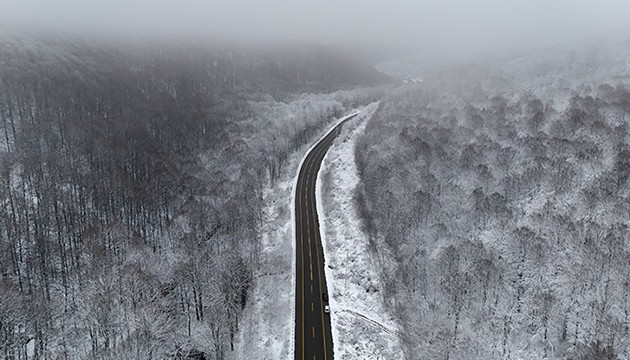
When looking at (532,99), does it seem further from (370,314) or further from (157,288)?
(157,288)

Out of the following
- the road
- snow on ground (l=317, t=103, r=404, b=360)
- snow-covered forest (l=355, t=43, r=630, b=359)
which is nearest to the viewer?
snow-covered forest (l=355, t=43, r=630, b=359)

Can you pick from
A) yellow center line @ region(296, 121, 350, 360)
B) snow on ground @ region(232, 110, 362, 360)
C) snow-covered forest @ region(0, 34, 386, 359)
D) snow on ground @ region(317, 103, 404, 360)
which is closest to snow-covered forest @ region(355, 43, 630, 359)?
snow on ground @ region(317, 103, 404, 360)

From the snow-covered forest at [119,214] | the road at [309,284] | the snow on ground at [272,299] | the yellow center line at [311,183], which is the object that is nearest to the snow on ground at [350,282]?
the road at [309,284]

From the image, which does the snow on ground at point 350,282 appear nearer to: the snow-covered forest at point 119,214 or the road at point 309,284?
the road at point 309,284

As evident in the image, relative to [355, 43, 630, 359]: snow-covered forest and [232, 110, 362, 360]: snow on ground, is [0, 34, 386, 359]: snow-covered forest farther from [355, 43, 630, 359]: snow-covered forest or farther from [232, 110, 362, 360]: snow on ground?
[355, 43, 630, 359]: snow-covered forest

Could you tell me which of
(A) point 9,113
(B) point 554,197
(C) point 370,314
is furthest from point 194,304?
(A) point 9,113
